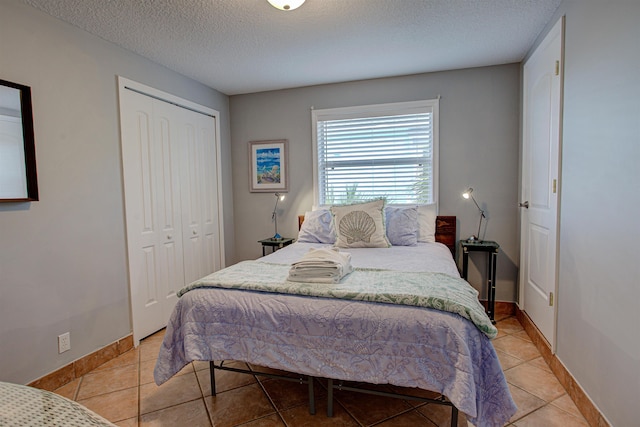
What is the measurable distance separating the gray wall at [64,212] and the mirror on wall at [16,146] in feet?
0.19

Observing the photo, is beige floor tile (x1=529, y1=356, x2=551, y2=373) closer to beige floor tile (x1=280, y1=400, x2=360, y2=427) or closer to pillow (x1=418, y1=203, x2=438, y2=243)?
pillow (x1=418, y1=203, x2=438, y2=243)

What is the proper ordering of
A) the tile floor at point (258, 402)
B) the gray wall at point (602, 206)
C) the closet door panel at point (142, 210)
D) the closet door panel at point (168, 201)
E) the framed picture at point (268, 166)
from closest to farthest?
1. the gray wall at point (602, 206)
2. the tile floor at point (258, 402)
3. the closet door panel at point (142, 210)
4. the closet door panel at point (168, 201)
5. the framed picture at point (268, 166)

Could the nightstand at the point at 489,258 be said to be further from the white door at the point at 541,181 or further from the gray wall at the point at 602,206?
→ the gray wall at the point at 602,206

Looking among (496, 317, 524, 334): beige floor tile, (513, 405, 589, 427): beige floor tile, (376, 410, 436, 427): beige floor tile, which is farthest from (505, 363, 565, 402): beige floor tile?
(376, 410, 436, 427): beige floor tile

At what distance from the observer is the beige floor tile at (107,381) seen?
6.94 ft

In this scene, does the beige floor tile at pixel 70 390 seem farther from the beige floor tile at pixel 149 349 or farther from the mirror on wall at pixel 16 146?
the mirror on wall at pixel 16 146

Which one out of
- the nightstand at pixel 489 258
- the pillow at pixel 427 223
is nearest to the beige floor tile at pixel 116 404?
the pillow at pixel 427 223

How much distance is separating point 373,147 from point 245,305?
2.40 meters

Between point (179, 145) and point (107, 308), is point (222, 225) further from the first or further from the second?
point (107, 308)


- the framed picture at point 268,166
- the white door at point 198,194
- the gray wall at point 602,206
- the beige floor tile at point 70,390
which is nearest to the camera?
the gray wall at point 602,206

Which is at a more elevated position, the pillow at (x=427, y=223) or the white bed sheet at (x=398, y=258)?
the pillow at (x=427, y=223)

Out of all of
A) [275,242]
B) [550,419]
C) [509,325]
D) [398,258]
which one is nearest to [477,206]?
[509,325]

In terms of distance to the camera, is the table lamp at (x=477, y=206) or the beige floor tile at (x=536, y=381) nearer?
the beige floor tile at (x=536, y=381)

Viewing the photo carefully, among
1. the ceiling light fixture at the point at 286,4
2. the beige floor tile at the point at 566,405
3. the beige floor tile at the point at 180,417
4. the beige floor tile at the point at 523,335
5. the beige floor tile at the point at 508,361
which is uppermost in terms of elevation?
the ceiling light fixture at the point at 286,4
